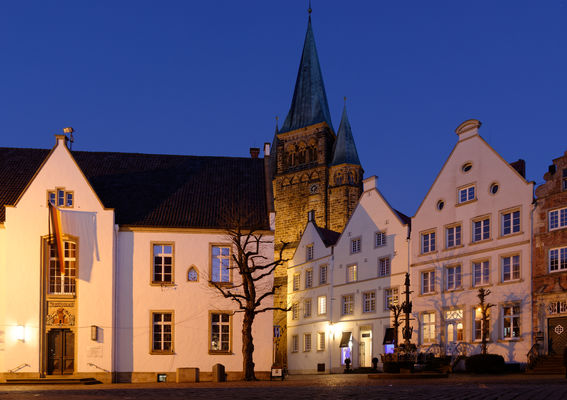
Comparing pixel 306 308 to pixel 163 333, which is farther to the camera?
pixel 306 308

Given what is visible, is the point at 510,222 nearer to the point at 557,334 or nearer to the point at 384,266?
the point at 557,334

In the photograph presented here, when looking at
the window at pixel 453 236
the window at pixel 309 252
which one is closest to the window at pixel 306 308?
the window at pixel 309 252

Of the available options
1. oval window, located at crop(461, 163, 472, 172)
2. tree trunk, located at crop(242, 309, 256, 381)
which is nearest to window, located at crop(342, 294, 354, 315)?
oval window, located at crop(461, 163, 472, 172)

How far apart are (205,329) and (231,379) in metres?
2.89

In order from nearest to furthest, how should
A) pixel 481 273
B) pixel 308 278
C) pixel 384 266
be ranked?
1. pixel 481 273
2. pixel 384 266
3. pixel 308 278

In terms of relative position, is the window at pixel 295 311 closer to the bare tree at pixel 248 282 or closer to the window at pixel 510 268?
the window at pixel 510 268

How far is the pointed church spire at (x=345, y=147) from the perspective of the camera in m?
94.3

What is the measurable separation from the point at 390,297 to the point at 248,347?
2091 cm

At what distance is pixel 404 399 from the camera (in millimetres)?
18422

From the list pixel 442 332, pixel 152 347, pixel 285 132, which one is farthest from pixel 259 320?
pixel 285 132

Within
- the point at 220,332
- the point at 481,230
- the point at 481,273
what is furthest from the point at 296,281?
the point at 220,332

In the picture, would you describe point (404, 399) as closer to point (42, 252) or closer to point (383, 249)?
point (42, 252)

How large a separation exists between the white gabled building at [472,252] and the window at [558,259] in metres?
1.57

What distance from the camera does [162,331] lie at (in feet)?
133
